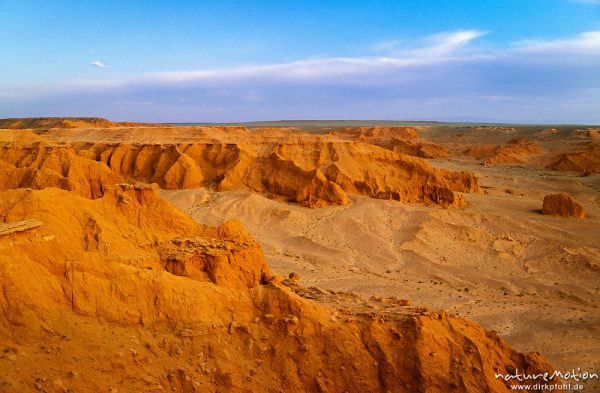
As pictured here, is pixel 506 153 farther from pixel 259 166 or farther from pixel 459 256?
pixel 459 256

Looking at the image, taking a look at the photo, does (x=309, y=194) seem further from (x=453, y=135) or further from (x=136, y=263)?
(x=453, y=135)

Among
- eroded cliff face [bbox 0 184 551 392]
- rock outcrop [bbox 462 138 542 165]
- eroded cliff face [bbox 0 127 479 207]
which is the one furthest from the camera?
rock outcrop [bbox 462 138 542 165]

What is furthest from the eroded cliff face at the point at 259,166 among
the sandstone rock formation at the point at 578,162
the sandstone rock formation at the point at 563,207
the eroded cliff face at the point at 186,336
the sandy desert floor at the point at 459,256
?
the sandstone rock formation at the point at 578,162

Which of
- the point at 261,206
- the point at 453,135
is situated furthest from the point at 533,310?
the point at 453,135

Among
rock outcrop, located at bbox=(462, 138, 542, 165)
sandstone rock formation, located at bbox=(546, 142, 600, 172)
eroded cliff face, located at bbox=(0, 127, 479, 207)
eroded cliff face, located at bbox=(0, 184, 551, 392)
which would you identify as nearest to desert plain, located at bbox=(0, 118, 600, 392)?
eroded cliff face, located at bbox=(0, 184, 551, 392)

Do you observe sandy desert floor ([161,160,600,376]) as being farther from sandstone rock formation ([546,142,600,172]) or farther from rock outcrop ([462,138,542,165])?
rock outcrop ([462,138,542,165])

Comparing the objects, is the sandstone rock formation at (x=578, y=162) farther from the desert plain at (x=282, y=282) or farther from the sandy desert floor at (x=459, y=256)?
the desert plain at (x=282, y=282)
